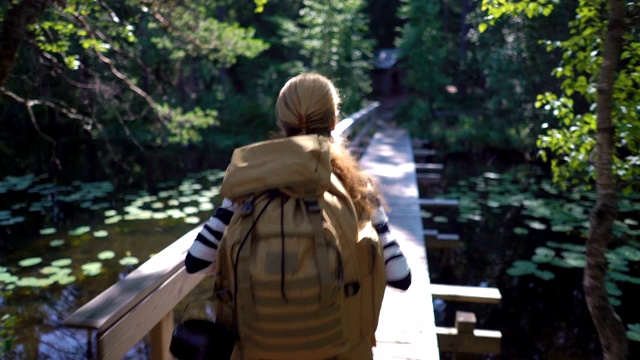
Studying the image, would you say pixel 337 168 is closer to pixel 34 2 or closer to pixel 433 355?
pixel 433 355

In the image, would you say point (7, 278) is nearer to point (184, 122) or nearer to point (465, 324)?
point (184, 122)

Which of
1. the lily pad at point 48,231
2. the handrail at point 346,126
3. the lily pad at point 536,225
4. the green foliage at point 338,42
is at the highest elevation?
the green foliage at point 338,42

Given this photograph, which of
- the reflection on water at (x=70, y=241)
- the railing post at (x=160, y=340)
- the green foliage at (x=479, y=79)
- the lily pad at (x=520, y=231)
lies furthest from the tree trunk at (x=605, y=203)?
the green foliage at (x=479, y=79)

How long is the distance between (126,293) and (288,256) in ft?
2.37

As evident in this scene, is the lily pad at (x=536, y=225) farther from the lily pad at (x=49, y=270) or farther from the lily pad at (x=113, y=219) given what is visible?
the lily pad at (x=49, y=270)

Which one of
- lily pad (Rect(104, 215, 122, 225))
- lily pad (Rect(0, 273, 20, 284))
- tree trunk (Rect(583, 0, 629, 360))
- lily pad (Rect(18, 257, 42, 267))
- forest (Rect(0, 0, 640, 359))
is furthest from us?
lily pad (Rect(104, 215, 122, 225))

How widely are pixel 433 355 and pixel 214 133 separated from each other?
646 inches

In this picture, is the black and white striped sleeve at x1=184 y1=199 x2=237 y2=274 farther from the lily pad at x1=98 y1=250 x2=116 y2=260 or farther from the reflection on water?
the lily pad at x1=98 y1=250 x2=116 y2=260

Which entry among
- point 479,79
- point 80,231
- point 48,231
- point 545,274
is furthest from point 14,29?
point 479,79

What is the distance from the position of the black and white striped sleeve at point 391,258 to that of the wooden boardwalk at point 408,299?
0.96 meters

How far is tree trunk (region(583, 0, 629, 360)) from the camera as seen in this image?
82.0 inches

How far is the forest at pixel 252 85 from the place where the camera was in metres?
2.92

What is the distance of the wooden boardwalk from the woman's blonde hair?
1023 mm

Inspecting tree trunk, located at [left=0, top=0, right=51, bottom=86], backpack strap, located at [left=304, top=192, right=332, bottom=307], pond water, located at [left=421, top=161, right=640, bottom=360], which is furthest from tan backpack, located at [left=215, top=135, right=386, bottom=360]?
pond water, located at [left=421, top=161, right=640, bottom=360]
